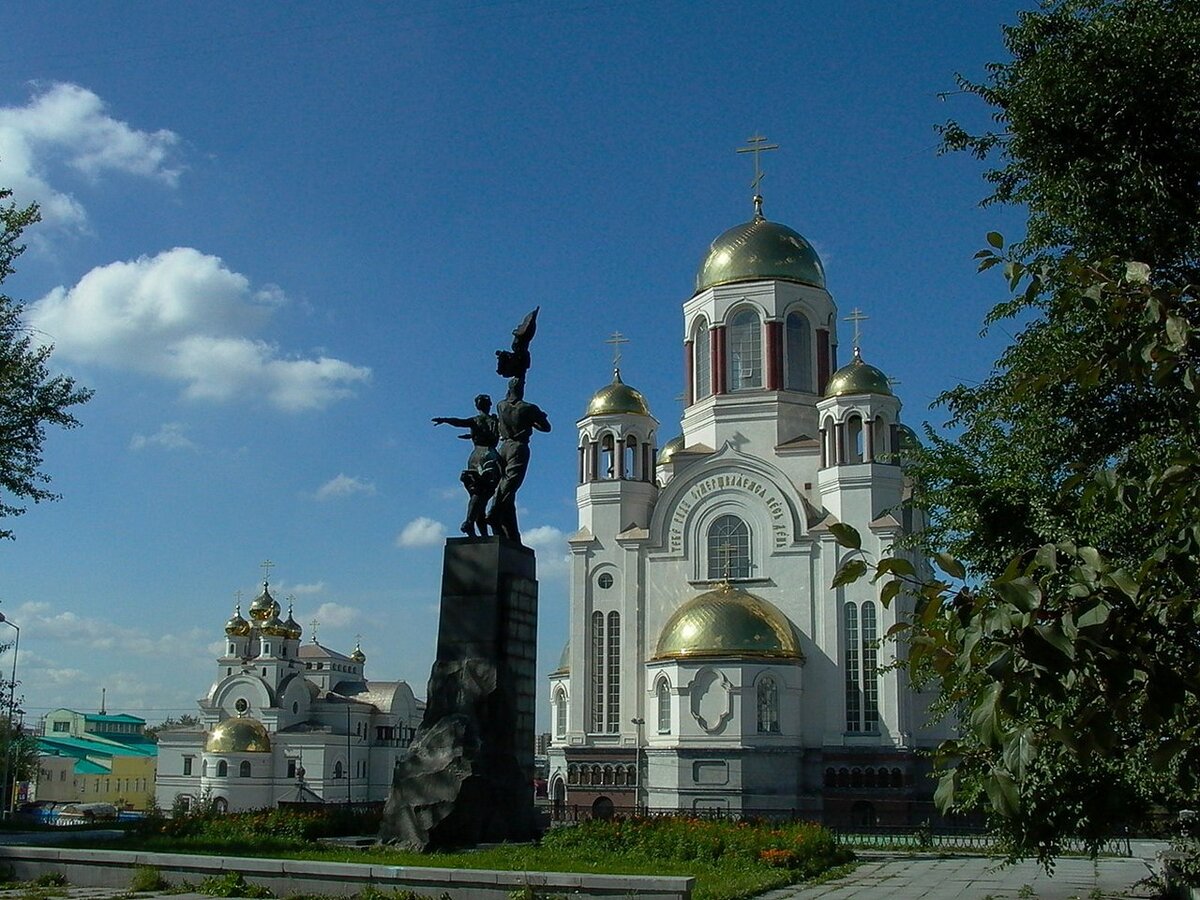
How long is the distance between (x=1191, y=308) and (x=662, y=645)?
30.0m

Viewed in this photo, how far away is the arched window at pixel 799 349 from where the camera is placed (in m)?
38.1

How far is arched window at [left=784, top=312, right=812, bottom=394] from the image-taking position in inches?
1500

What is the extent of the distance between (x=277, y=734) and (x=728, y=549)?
30936 mm

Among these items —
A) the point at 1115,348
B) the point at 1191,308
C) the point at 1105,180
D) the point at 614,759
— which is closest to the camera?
the point at 1115,348

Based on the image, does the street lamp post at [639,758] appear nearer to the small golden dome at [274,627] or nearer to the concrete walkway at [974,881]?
the concrete walkway at [974,881]

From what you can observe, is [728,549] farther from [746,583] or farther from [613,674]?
[613,674]

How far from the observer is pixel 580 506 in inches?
1503

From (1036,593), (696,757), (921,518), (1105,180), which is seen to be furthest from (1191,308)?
(921,518)

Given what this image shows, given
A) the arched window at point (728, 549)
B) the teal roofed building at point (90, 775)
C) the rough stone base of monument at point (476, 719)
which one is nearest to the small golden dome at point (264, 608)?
the teal roofed building at point (90, 775)

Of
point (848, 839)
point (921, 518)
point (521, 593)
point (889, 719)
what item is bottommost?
point (848, 839)

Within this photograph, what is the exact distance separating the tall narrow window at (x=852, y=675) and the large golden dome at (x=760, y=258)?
1091cm

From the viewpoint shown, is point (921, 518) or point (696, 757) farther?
point (921, 518)

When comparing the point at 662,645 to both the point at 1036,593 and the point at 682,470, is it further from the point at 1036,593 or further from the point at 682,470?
the point at 1036,593

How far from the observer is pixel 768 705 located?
107 ft
